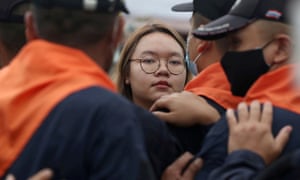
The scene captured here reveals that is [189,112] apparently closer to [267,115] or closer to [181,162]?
[181,162]

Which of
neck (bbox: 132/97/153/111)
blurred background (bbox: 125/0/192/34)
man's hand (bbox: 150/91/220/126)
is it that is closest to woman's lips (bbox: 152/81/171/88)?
neck (bbox: 132/97/153/111)

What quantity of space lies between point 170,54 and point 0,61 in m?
1.13

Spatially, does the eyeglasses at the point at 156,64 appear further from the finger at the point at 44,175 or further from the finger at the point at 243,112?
the finger at the point at 44,175

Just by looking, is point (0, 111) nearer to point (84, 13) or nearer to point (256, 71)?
point (84, 13)

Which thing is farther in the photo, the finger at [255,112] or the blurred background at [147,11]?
the blurred background at [147,11]

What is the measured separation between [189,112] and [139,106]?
0.45 metres

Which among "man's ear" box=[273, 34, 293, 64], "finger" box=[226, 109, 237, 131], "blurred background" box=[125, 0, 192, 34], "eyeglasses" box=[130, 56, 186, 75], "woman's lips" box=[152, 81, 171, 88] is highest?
"man's ear" box=[273, 34, 293, 64]

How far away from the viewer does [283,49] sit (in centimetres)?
376

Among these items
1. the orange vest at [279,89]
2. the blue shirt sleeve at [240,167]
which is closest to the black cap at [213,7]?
the orange vest at [279,89]

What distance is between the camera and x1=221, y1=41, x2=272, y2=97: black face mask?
376cm

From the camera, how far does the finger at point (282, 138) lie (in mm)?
3461

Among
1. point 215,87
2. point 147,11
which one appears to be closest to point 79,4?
point 215,87

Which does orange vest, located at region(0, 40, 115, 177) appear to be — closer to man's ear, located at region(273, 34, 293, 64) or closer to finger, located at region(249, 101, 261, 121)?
finger, located at region(249, 101, 261, 121)

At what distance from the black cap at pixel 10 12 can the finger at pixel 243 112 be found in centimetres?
95
